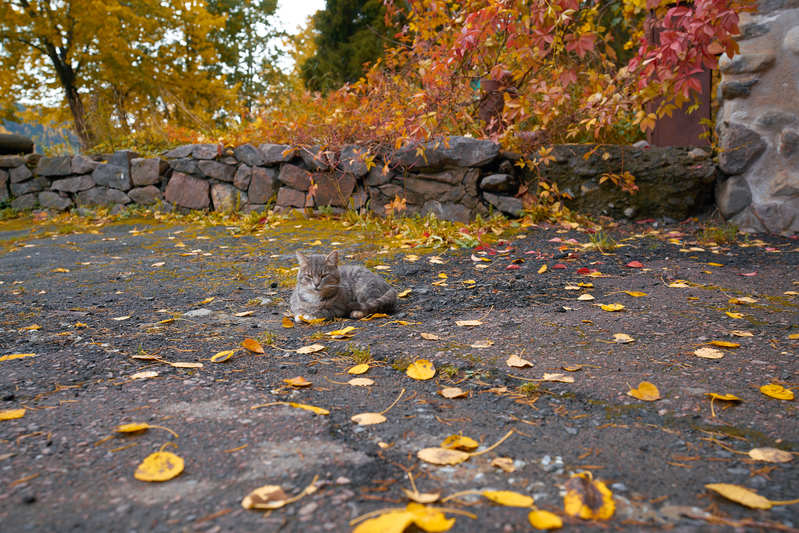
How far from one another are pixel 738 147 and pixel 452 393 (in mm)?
4840

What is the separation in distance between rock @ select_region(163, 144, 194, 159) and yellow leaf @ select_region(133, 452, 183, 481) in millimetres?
7005

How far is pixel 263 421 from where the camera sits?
1697mm

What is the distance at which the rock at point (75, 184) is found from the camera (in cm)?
831

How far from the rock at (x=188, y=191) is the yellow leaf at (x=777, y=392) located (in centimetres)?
730

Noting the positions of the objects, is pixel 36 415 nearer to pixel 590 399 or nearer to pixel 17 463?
pixel 17 463

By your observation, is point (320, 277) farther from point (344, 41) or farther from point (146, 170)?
point (344, 41)

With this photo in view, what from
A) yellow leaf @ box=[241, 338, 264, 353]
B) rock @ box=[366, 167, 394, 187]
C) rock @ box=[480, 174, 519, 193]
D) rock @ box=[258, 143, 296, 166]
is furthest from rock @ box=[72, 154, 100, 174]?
yellow leaf @ box=[241, 338, 264, 353]

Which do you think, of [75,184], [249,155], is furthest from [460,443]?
[75,184]

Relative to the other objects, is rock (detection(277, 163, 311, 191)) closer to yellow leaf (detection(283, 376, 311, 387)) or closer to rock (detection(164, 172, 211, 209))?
rock (detection(164, 172, 211, 209))

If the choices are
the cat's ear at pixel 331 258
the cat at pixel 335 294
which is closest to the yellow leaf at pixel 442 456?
the cat at pixel 335 294

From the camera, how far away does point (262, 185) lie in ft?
23.9

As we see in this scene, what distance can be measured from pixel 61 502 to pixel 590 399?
166cm

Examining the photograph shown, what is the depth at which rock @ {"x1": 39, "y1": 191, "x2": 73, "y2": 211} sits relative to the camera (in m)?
8.46

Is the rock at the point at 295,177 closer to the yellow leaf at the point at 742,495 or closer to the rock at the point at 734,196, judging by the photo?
the rock at the point at 734,196
